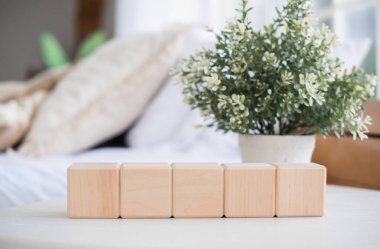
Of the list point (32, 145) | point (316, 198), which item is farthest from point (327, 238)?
point (32, 145)

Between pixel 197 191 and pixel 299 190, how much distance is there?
0.44 feet

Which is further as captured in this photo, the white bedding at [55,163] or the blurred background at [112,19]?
the blurred background at [112,19]

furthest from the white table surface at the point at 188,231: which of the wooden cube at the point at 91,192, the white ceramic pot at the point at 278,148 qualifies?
the white ceramic pot at the point at 278,148

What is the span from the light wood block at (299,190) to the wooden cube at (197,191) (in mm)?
78

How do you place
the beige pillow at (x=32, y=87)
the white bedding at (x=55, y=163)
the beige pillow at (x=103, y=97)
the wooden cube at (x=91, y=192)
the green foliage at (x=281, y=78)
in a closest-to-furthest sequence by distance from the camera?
the wooden cube at (x=91, y=192)
the green foliage at (x=281, y=78)
the white bedding at (x=55, y=163)
the beige pillow at (x=103, y=97)
the beige pillow at (x=32, y=87)

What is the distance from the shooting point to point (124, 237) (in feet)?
2.05

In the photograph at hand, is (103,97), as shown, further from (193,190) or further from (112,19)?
(112,19)

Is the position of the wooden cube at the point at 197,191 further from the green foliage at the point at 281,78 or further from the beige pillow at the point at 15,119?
the beige pillow at the point at 15,119

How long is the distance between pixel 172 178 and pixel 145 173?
0.12 ft

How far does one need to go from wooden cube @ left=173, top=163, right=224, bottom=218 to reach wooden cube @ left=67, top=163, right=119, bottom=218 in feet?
0.26

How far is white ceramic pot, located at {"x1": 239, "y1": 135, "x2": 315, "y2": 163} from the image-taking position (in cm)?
94

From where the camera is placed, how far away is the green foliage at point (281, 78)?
35.4 inches

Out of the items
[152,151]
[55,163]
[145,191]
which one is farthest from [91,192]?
[152,151]

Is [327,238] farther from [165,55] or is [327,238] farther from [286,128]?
[165,55]
